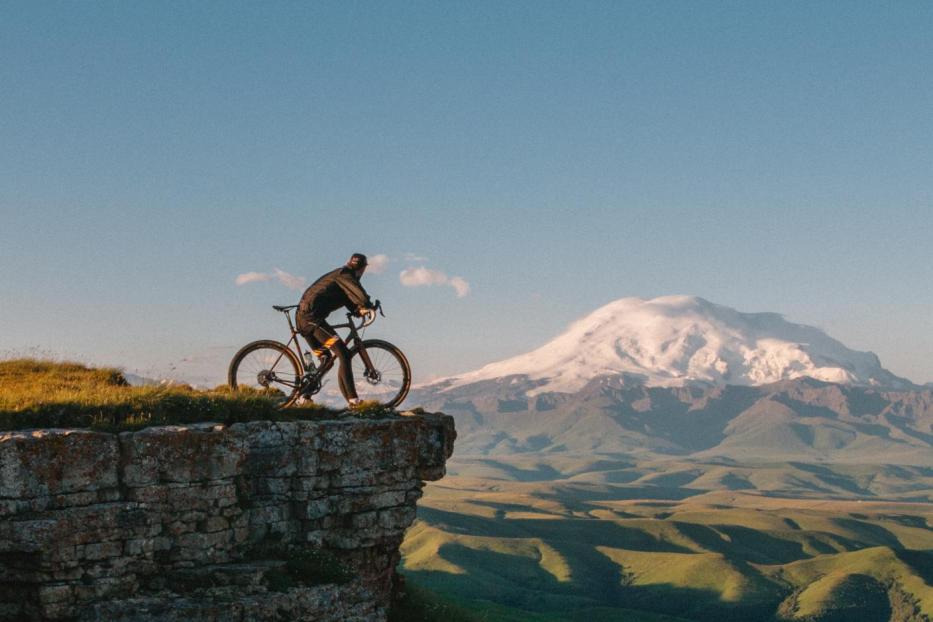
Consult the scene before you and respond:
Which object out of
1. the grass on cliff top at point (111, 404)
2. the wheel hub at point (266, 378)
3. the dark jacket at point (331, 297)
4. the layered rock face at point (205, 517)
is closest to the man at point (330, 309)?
the dark jacket at point (331, 297)

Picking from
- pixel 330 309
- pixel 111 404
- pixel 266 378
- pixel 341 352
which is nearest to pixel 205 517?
pixel 111 404

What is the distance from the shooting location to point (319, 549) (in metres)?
21.1

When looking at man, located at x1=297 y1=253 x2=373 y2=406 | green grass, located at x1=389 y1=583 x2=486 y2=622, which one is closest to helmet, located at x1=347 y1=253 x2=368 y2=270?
man, located at x1=297 y1=253 x2=373 y2=406

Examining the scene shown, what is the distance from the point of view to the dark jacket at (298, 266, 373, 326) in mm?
24109

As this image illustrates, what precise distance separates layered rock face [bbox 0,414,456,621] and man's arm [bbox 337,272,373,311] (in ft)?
10.3

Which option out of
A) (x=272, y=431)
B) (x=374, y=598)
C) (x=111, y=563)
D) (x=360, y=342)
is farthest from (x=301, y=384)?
(x=111, y=563)

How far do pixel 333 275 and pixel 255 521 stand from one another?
22.3ft

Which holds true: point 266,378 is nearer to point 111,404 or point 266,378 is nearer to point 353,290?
point 353,290

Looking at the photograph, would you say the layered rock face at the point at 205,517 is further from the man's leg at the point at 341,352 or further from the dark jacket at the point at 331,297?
the dark jacket at the point at 331,297

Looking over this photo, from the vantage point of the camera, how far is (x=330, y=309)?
81.2ft

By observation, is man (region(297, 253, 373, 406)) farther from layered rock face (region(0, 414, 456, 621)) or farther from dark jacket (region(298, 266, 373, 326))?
layered rock face (region(0, 414, 456, 621))

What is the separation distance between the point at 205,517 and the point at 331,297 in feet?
23.4

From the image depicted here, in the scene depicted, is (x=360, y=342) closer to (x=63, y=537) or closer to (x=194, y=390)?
(x=194, y=390)

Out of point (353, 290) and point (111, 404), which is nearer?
point (111, 404)
